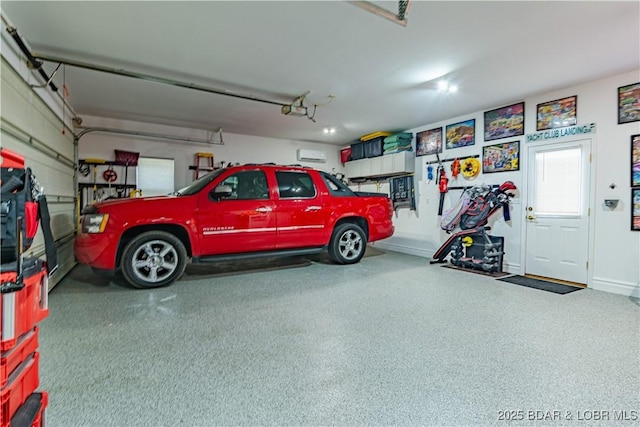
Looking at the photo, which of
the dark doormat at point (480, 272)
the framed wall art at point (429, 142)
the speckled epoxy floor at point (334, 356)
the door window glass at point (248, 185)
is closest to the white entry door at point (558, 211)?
the dark doormat at point (480, 272)

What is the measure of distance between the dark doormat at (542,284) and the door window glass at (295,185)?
10.3ft

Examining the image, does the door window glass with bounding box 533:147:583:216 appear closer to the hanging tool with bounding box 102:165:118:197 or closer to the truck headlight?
the truck headlight

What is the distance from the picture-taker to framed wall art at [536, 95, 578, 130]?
13.6 feet

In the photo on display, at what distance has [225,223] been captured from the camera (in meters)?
3.97

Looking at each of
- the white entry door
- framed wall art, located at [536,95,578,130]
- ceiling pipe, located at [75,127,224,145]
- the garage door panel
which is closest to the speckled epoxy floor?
the white entry door

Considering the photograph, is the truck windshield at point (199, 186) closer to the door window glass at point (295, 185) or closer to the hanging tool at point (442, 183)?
the door window glass at point (295, 185)

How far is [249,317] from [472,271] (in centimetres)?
366

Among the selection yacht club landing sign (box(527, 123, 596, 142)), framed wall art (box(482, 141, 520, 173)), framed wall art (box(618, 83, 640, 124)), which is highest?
framed wall art (box(618, 83, 640, 124))

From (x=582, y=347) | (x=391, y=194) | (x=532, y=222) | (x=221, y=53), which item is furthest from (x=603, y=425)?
(x=391, y=194)

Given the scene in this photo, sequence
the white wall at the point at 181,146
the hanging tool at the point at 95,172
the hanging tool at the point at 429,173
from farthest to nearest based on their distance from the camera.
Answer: the hanging tool at the point at 429,173
the white wall at the point at 181,146
the hanging tool at the point at 95,172

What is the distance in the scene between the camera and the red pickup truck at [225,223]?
3539 mm

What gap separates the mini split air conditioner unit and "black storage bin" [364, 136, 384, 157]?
1258mm

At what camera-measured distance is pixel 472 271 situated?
4762mm

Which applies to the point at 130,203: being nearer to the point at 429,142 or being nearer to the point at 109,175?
the point at 109,175
